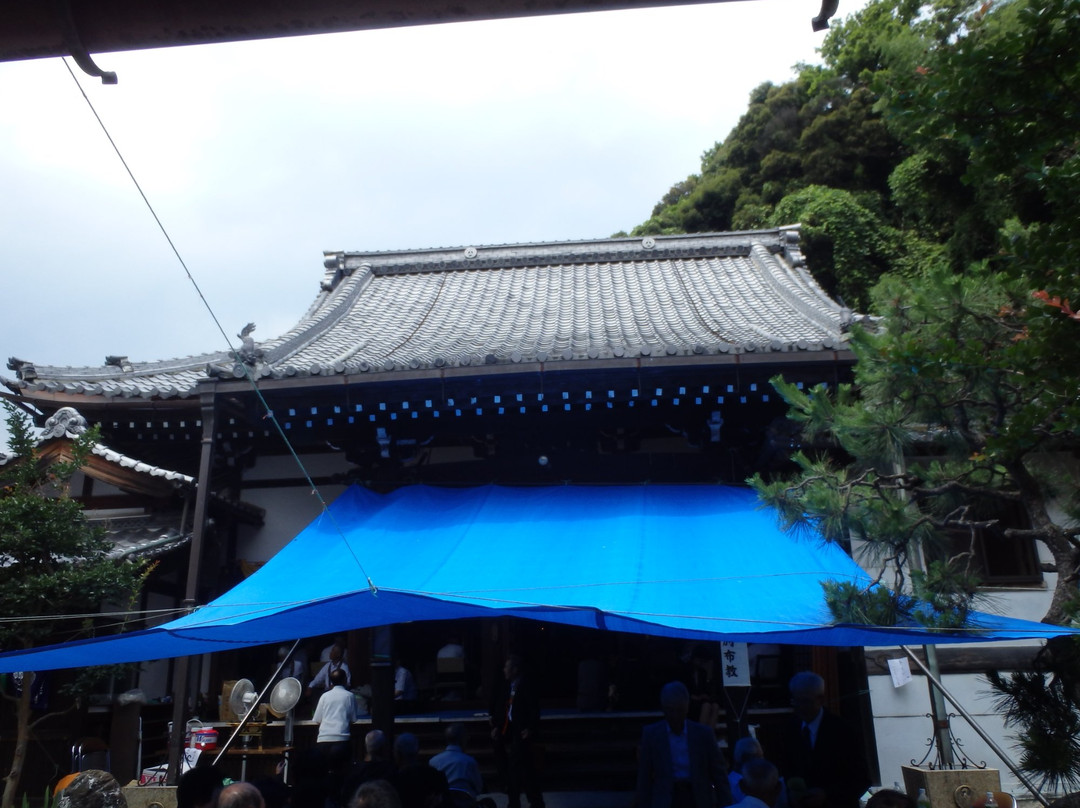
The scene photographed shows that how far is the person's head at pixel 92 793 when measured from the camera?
3.74 meters

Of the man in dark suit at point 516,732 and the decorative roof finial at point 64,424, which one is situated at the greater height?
the decorative roof finial at point 64,424

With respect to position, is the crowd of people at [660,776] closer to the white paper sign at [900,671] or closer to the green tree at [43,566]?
the white paper sign at [900,671]

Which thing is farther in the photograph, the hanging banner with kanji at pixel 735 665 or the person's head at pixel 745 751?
the hanging banner with kanji at pixel 735 665

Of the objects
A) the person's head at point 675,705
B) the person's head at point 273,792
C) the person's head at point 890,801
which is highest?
the person's head at point 675,705

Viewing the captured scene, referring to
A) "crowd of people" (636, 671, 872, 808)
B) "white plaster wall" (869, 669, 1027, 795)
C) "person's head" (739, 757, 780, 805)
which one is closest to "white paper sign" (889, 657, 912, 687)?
"white plaster wall" (869, 669, 1027, 795)

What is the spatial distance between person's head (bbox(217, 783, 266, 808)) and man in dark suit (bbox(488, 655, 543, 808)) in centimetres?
357

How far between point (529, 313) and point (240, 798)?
809 centimetres

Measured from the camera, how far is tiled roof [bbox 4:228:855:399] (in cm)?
770

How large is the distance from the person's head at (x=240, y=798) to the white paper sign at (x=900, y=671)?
564 centimetres

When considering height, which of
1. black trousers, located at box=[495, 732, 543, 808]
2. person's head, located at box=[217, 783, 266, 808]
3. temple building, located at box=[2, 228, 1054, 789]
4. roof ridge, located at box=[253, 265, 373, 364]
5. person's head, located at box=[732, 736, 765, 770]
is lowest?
black trousers, located at box=[495, 732, 543, 808]

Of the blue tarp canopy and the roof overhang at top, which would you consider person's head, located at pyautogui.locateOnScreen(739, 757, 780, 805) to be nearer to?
the blue tarp canopy

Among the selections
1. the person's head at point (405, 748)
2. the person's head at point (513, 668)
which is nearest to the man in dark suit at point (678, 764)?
the person's head at point (405, 748)

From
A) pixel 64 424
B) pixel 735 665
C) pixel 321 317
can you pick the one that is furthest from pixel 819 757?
pixel 321 317

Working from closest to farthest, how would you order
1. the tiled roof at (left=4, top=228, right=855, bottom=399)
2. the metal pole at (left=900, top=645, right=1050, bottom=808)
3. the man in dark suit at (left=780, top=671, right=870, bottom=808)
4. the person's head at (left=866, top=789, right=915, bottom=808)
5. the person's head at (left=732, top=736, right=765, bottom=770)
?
the person's head at (left=866, top=789, right=915, bottom=808) < the metal pole at (left=900, top=645, right=1050, bottom=808) < the man in dark suit at (left=780, top=671, right=870, bottom=808) < the person's head at (left=732, top=736, right=765, bottom=770) < the tiled roof at (left=4, top=228, right=855, bottom=399)
